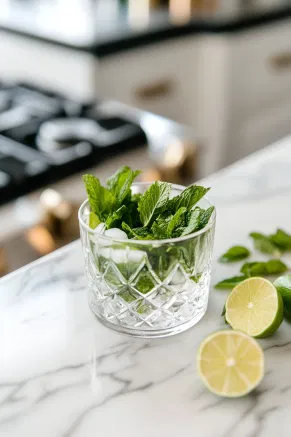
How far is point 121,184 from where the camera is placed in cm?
78

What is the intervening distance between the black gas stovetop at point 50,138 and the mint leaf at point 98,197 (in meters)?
0.53

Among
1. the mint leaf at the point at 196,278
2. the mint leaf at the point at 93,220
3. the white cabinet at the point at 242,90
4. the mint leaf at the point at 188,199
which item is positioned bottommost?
the white cabinet at the point at 242,90

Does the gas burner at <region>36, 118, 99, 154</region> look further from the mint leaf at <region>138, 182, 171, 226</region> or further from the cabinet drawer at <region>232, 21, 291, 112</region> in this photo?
the cabinet drawer at <region>232, 21, 291, 112</region>

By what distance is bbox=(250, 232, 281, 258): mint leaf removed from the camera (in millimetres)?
889

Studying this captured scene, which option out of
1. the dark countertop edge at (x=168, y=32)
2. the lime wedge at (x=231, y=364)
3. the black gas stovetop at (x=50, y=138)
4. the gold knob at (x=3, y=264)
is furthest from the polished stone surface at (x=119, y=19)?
the lime wedge at (x=231, y=364)

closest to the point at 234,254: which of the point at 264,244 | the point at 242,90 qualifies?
the point at 264,244

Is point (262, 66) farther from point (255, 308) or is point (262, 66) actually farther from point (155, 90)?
point (255, 308)

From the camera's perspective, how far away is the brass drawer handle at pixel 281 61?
101 inches

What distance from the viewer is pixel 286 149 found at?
129 centimetres

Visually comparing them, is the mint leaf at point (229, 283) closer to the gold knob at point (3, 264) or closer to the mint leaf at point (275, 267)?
the mint leaf at point (275, 267)

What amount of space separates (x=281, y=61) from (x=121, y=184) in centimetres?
203

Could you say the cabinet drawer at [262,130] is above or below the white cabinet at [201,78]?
below

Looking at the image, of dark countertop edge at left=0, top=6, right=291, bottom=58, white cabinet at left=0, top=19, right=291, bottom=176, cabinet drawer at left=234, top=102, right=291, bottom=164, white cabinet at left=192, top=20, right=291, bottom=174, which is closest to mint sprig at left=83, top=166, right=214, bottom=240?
white cabinet at left=0, top=19, right=291, bottom=176

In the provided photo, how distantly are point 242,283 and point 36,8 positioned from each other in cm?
202
